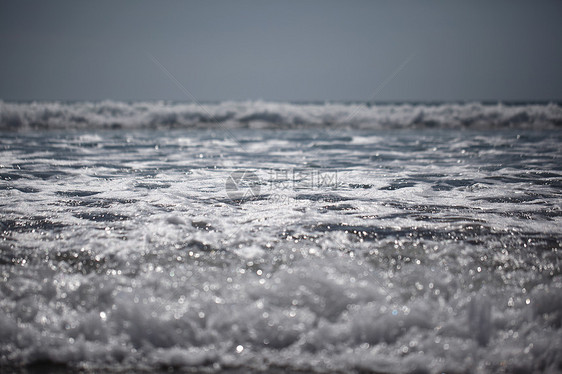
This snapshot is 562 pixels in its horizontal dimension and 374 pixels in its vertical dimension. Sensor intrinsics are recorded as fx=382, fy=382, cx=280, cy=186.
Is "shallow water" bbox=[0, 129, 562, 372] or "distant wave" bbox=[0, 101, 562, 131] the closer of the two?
"shallow water" bbox=[0, 129, 562, 372]

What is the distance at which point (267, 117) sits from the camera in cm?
1928

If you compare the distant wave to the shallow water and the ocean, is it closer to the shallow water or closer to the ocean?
the ocean

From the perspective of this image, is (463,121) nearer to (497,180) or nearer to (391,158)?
(391,158)

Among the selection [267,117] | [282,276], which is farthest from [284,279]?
[267,117]

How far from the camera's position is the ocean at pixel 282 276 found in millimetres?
1494

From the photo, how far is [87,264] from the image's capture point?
2168 millimetres

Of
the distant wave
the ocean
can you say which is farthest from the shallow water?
the distant wave

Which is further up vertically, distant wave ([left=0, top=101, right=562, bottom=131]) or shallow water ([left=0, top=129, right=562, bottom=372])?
distant wave ([left=0, top=101, right=562, bottom=131])

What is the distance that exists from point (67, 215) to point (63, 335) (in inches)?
72.5

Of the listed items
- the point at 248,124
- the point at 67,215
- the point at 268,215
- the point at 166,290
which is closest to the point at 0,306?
the point at 166,290

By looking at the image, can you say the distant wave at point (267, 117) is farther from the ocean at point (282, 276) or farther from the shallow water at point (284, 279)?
the shallow water at point (284, 279)

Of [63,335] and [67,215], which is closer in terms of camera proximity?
[63,335]

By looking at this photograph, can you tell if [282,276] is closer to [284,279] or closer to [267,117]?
[284,279]

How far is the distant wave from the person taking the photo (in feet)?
52.0
